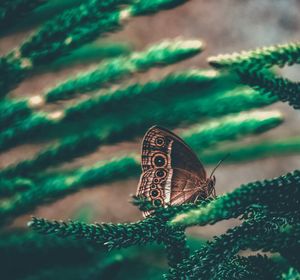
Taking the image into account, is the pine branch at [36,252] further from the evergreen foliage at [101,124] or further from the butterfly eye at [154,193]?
→ the butterfly eye at [154,193]

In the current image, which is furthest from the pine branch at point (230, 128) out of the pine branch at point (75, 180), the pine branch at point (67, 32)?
the pine branch at point (67, 32)

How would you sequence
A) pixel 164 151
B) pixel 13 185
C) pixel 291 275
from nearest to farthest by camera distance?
pixel 291 275 < pixel 164 151 < pixel 13 185

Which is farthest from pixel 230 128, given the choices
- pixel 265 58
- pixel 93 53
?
pixel 265 58

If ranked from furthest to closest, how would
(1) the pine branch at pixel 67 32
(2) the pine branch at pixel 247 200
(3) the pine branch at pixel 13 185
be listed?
1. (3) the pine branch at pixel 13 185
2. (1) the pine branch at pixel 67 32
3. (2) the pine branch at pixel 247 200

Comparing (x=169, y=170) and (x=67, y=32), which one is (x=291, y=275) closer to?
(x=169, y=170)

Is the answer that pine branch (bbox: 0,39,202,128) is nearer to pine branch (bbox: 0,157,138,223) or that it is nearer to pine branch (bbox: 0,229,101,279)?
pine branch (bbox: 0,157,138,223)

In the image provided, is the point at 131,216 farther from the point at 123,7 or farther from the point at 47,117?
the point at 123,7

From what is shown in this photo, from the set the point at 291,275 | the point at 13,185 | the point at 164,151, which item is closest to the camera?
the point at 291,275
